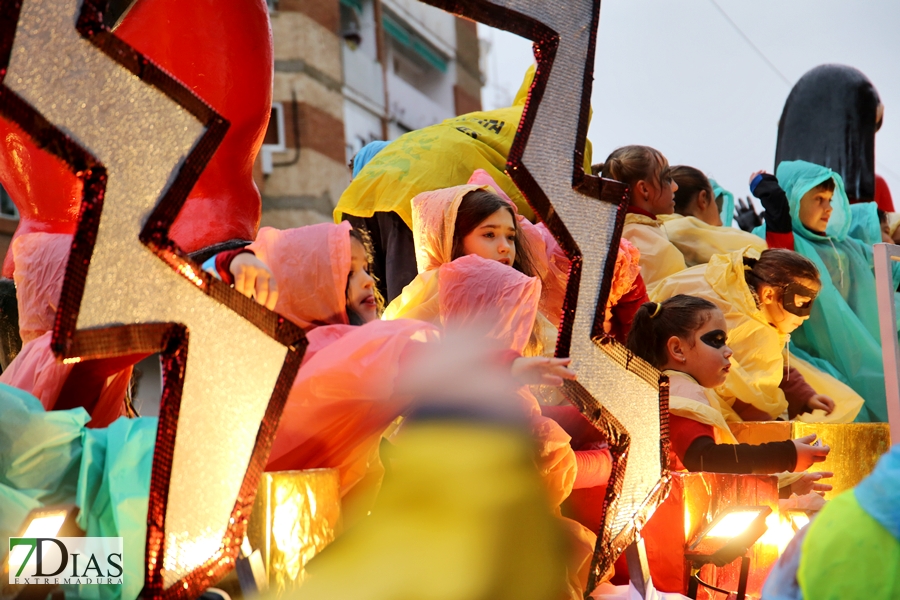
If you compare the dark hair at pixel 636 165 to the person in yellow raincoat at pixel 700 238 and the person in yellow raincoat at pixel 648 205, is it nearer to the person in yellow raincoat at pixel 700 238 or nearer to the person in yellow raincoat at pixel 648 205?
the person in yellow raincoat at pixel 648 205

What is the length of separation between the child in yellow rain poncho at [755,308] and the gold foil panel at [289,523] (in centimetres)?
139

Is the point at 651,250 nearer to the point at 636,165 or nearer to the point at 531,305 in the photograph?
the point at 636,165

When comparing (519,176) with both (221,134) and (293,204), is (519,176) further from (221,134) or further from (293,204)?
(293,204)

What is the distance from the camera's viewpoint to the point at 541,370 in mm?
1286

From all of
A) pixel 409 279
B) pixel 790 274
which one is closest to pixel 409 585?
pixel 409 279

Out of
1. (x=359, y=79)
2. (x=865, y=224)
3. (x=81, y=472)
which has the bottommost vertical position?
(x=81, y=472)

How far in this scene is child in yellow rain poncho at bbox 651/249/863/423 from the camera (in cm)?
236

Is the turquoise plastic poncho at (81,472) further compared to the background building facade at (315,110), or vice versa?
the background building facade at (315,110)

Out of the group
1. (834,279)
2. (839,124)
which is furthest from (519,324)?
(839,124)

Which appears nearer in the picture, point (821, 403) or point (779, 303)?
point (779, 303)

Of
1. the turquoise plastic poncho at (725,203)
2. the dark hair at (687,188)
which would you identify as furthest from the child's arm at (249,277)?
the turquoise plastic poncho at (725,203)

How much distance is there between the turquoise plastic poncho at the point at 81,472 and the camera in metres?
1.14

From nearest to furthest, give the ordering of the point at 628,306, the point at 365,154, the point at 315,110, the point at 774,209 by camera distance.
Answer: the point at 628,306 → the point at 365,154 → the point at 774,209 → the point at 315,110

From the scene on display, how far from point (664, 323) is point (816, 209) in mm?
1340
